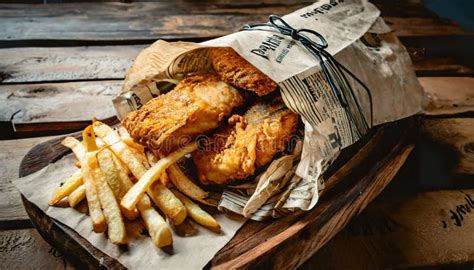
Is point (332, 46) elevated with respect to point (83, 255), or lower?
elevated

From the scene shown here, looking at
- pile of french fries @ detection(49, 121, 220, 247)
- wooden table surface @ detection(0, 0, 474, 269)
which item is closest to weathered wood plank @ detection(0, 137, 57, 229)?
wooden table surface @ detection(0, 0, 474, 269)

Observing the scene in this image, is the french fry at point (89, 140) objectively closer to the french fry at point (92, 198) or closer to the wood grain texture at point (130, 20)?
the french fry at point (92, 198)

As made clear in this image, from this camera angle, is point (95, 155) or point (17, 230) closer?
point (95, 155)

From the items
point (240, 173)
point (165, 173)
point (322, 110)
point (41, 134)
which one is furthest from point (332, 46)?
point (41, 134)

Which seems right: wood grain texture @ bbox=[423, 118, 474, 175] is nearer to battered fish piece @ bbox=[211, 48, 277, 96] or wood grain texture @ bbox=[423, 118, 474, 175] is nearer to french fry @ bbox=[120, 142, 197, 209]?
battered fish piece @ bbox=[211, 48, 277, 96]

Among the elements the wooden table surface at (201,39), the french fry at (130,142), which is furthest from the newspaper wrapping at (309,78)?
the wooden table surface at (201,39)

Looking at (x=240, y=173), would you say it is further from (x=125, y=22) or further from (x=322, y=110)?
(x=125, y=22)
